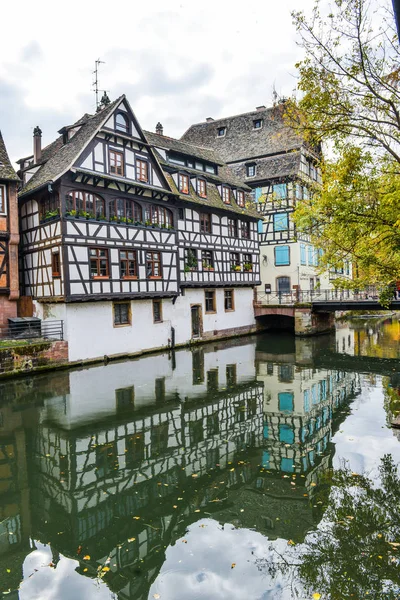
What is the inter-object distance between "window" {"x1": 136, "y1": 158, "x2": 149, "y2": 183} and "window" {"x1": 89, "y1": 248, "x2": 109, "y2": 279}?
176 inches

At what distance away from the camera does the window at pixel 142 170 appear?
23141mm

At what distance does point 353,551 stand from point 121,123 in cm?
2111

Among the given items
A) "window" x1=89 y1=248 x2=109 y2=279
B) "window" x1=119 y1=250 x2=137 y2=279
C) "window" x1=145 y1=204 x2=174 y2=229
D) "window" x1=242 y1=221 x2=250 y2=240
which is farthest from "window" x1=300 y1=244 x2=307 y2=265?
"window" x1=89 y1=248 x2=109 y2=279

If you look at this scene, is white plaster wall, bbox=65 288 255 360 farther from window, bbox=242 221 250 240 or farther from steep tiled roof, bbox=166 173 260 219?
steep tiled roof, bbox=166 173 260 219

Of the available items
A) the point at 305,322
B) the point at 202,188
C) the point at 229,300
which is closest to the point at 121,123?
the point at 202,188

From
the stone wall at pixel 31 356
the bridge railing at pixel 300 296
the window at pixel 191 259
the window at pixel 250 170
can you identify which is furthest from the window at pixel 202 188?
the stone wall at pixel 31 356

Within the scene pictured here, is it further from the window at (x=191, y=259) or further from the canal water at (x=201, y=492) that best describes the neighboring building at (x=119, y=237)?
the canal water at (x=201, y=492)

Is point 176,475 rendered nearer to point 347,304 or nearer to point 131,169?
point 131,169

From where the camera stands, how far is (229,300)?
31.2 meters

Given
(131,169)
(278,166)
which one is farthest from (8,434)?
(278,166)

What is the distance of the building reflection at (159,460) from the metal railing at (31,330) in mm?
3375

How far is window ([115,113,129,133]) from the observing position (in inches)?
868

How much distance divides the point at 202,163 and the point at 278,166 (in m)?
7.89

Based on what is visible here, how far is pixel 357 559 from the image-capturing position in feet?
19.0
